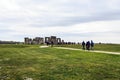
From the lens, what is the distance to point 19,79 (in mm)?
27812

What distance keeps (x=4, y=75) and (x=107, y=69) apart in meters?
9.94

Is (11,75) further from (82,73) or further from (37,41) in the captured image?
(37,41)

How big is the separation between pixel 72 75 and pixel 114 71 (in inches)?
176

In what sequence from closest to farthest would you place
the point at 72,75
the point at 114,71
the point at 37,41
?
the point at 72,75, the point at 114,71, the point at 37,41

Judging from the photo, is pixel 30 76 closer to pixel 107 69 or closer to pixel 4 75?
pixel 4 75

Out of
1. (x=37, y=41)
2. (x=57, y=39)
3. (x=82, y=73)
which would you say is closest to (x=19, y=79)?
(x=82, y=73)

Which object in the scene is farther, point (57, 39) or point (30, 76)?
point (57, 39)

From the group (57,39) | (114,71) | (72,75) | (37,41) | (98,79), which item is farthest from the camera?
(37,41)

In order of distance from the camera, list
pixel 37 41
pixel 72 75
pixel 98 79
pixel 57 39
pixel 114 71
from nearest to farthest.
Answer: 1. pixel 98 79
2. pixel 72 75
3. pixel 114 71
4. pixel 57 39
5. pixel 37 41

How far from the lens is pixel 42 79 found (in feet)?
89.7

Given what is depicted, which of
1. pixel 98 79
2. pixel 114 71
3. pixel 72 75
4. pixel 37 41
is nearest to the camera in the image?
pixel 98 79

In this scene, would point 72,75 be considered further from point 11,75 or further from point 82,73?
point 11,75

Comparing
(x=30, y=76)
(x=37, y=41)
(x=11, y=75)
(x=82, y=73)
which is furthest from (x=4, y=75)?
(x=37, y=41)

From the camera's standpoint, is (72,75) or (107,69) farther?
(107,69)
